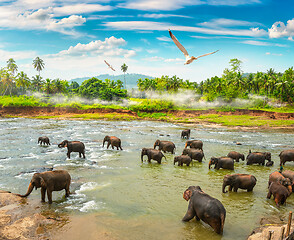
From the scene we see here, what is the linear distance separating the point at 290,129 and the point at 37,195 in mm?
40882

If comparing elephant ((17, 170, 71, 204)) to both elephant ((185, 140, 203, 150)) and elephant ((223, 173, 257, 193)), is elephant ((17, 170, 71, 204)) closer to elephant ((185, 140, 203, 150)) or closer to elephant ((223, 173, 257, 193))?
elephant ((223, 173, 257, 193))

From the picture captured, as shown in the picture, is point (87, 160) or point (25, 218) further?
point (87, 160)

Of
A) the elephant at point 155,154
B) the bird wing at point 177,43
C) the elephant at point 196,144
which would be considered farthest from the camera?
the elephant at point 196,144

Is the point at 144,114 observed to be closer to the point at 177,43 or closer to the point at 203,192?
the point at 177,43

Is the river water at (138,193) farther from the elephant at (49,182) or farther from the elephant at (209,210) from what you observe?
the elephant at (49,182)

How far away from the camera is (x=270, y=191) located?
10.9m

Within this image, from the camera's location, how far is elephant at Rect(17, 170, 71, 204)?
9.89 metres

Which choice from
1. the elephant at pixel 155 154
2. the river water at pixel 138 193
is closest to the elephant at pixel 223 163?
the river water at pixel 138 193

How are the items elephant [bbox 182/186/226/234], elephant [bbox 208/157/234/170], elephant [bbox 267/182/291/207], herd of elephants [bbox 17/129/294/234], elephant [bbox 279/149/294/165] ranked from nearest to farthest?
elephant [bbox 182/186/226/234] → herd of elephants [bbox 17/129/294/234] → elephant [bbox 267/182/291/207] → elephant [bbox 208/157/234/170] → elephant [bbox 279/149/294/165]

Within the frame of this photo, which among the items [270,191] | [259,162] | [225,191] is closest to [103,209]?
[225,191]

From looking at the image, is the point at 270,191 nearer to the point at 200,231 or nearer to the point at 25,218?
the point at 200,231

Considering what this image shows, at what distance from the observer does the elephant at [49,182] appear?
9891 millimetres

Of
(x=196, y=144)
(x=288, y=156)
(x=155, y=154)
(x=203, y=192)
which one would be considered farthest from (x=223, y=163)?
(x=203, y=192)

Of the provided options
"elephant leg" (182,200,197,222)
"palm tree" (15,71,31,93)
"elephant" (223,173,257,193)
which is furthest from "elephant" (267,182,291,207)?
"palm tree" (15,71,31,93)
